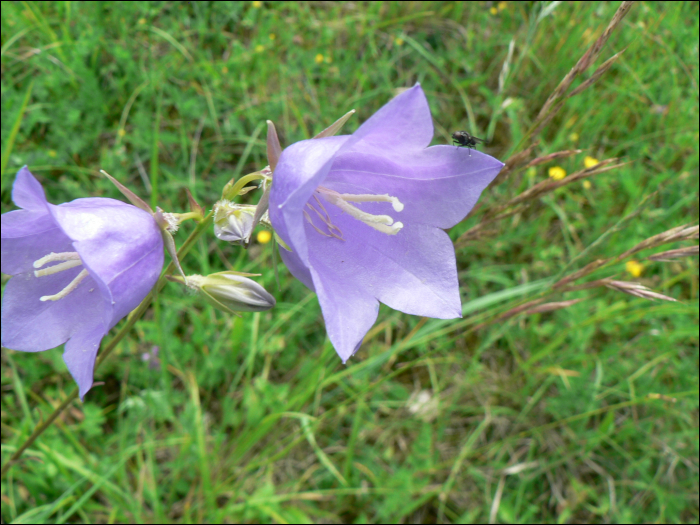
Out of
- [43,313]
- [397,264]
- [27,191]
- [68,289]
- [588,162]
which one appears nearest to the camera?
[27,191]

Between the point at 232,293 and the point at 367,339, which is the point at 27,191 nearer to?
the point at 232,293

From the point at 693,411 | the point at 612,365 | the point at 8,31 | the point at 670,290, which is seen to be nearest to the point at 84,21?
the point at 8,31

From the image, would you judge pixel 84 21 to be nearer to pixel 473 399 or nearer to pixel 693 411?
pixel 473 399

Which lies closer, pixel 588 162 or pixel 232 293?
pixel 232 293

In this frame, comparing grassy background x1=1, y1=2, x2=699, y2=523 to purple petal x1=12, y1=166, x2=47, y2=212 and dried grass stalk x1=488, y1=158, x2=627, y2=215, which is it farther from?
purple petal x1=12, y1=166, x2=47, y2=212

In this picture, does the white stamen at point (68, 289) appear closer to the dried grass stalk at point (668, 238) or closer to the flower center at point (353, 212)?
the flower center at point (353, 212)

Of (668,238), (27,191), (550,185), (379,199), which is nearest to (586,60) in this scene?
(550,185)

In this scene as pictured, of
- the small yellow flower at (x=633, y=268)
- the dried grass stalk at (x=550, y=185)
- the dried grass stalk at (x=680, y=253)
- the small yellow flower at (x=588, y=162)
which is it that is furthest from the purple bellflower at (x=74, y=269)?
the small yellow flower at (x=588, y=162)
